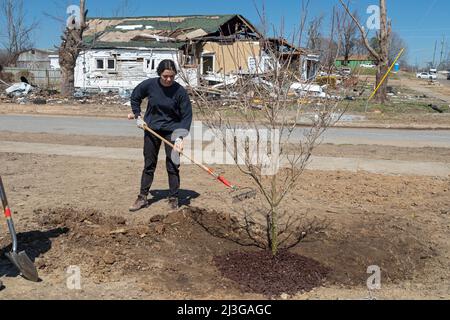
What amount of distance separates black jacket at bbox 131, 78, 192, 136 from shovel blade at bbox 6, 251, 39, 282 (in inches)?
88.3

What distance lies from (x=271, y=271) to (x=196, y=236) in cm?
105

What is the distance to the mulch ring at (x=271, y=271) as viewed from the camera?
399 centimetres

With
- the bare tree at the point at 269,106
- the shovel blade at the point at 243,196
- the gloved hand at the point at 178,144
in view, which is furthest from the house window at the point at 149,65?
the bare tree at the point at 269,106

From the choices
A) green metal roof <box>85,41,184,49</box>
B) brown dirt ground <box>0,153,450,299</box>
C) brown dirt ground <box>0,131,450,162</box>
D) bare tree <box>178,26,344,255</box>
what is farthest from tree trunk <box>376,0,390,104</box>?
bare tree <box>178,26,344,255</box>

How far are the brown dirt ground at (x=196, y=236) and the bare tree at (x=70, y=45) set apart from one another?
18101 millimetres

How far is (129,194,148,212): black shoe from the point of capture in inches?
227

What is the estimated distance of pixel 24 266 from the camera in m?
3.86

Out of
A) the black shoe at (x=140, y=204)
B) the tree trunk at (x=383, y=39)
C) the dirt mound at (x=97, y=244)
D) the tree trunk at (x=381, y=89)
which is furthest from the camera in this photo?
the tree trunk at (x=381, y=89)

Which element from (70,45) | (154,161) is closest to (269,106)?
(154,161)

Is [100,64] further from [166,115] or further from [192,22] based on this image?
[166,115]

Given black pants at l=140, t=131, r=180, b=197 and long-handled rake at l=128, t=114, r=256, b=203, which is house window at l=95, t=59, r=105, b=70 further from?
black pants at l=140, t=131, r=180, b=197

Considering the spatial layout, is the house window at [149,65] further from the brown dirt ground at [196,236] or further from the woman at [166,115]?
the woman at [166,115]
